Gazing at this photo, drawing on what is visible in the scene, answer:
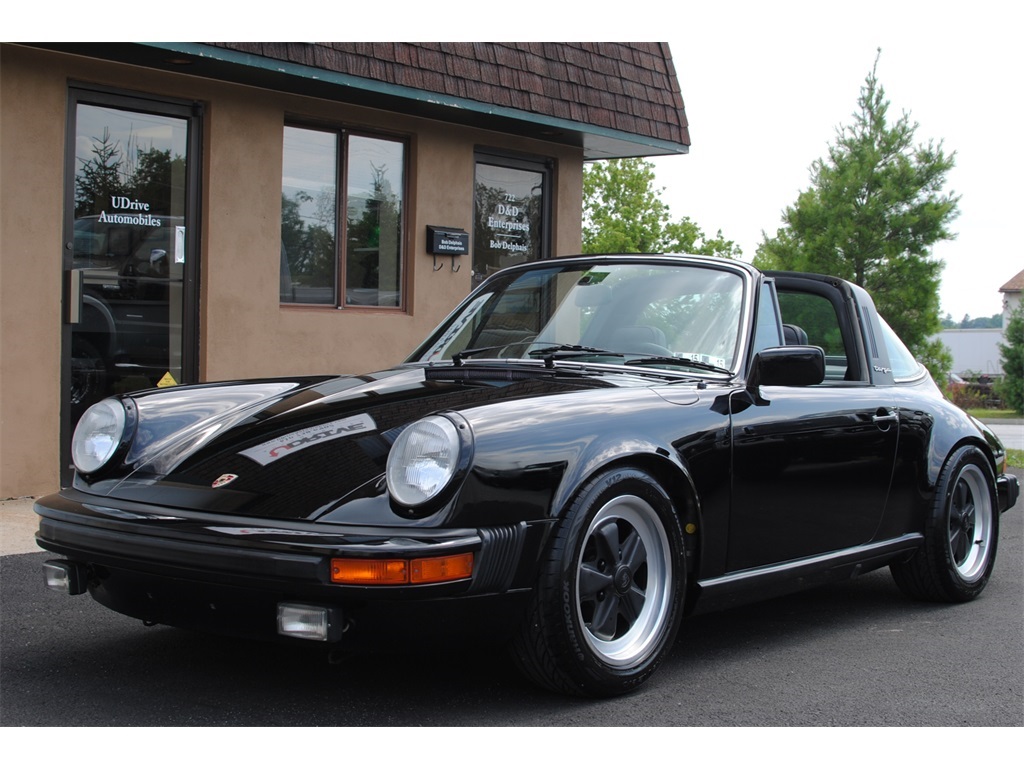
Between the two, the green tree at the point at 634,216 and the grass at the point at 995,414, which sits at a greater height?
the green tree at the point at 634,216

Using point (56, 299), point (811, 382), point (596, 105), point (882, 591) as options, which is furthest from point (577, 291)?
point (596, 105)

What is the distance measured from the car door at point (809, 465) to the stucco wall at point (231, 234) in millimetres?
4485

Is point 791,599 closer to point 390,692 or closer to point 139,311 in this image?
point 390,692

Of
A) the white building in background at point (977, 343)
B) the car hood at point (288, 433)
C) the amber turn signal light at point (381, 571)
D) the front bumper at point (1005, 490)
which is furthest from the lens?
the white building in background at point (977, 343)

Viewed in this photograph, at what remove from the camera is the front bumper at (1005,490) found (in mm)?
5461

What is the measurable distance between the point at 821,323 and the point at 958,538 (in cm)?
A: 117

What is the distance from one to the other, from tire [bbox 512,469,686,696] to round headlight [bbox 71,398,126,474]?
1511 mm

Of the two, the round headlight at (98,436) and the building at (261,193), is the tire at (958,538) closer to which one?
the round headlight at (98,436)

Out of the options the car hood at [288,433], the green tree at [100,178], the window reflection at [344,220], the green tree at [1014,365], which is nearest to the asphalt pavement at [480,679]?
the car hood at [288,433]

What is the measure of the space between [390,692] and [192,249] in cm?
528

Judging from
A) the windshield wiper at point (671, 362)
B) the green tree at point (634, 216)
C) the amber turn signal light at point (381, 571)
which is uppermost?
the green tree at point (634, 216)

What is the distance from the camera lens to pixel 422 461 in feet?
10.2

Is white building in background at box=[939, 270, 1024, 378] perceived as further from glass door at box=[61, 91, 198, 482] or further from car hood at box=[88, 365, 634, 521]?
car hood at box=[88, 365, 634, 521]

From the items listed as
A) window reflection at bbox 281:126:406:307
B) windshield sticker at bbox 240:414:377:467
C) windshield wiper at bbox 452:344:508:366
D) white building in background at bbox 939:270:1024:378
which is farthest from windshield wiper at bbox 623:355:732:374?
white building in background at bbox 939:270:1024:378
